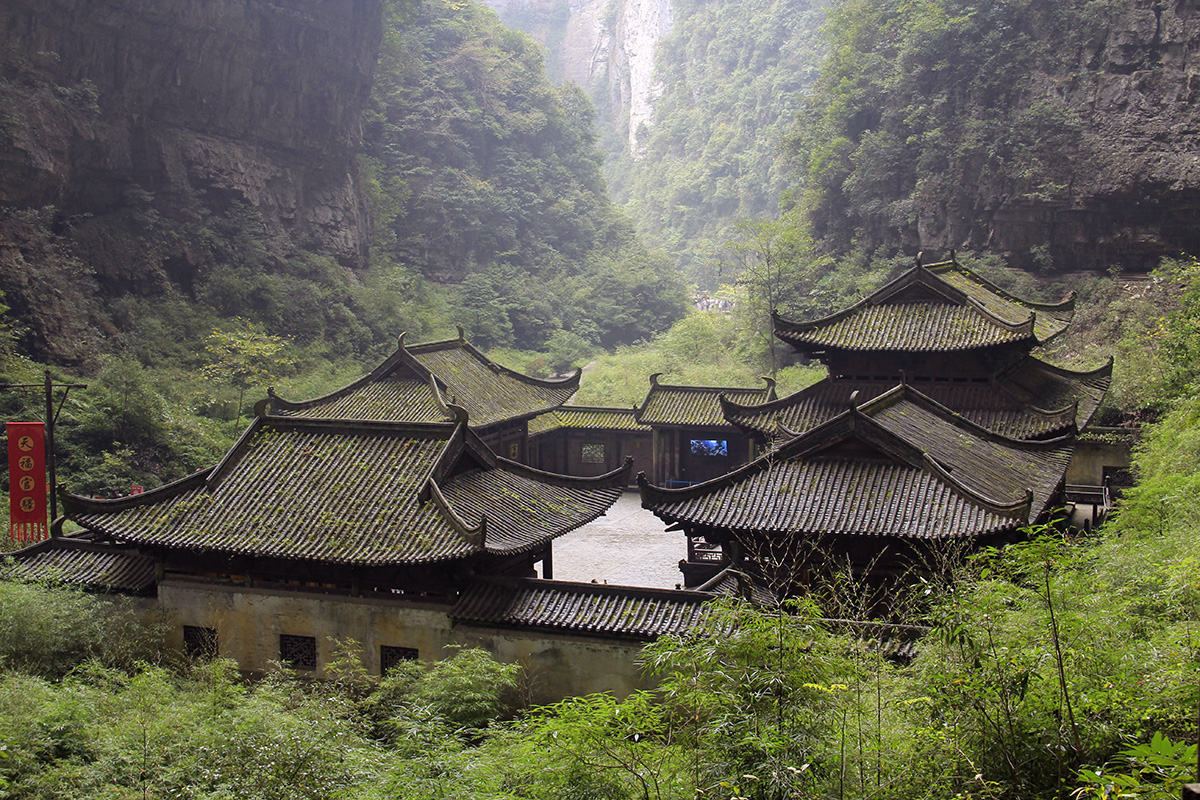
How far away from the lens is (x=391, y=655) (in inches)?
553

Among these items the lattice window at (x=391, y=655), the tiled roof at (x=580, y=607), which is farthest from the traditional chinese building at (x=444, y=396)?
the tiled roof at (x=580, y=607)

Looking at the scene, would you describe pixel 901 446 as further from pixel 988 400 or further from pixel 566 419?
pixel 566 419

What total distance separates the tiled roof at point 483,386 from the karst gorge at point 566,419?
0.19 meters

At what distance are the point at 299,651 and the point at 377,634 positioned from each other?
5.14 ft

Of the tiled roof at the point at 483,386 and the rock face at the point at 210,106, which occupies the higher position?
the rock face at the point at 210,106

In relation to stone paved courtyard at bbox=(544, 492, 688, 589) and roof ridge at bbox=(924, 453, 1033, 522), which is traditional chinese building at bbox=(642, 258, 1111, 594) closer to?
roof ridge at bbox=(924, 453, 1033, 522)

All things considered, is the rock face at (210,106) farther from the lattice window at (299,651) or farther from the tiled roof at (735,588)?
the tiled roof at (735,588)

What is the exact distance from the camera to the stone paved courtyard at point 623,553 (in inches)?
880

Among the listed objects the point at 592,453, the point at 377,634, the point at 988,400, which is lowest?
the point at 592,453

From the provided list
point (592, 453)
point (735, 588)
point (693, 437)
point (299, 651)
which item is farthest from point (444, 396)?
point (735, 588)

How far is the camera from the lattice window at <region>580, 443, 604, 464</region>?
110ft

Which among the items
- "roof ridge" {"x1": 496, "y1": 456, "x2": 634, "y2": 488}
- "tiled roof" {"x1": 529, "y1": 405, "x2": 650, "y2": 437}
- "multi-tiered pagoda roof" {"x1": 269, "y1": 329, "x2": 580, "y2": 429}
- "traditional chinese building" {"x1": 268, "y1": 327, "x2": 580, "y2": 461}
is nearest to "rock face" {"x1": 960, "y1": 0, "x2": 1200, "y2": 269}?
"tiled roof" {"x1": 529, "y1": 405, "x2": 650, "y2": 437}

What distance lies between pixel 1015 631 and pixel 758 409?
535 inches

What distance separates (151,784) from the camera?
9.31 m
